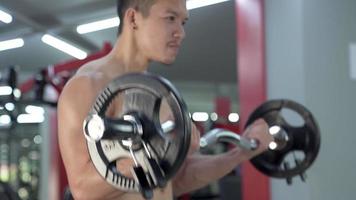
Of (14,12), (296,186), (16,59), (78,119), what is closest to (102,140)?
(78,119)

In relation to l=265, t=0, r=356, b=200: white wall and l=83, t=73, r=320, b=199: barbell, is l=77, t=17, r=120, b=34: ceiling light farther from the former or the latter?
l=83, t=73, r=320, b=199: barbell

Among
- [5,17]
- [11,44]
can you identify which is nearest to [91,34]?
[5,17]

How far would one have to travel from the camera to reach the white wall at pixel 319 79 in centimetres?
265

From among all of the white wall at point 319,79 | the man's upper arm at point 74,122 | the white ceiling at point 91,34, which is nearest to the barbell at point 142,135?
the man's upper arm at point 74,122

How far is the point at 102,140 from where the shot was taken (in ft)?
2.90

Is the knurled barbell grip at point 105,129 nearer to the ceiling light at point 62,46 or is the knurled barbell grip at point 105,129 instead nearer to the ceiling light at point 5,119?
the ceiling light at point 5,119

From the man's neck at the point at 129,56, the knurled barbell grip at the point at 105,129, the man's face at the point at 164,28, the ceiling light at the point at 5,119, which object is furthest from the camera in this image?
the ceiling light at the point at 5,119

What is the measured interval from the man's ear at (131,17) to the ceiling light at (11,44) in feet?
19.1

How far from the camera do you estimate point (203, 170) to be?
1.52m

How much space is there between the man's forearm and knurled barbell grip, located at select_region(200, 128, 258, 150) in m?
0.04

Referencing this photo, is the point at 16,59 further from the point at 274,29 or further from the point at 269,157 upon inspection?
the point at 269,157

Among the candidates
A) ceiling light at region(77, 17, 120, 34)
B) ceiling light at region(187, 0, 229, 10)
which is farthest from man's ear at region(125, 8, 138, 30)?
ceiling light at region(77, 17, 120, 34)

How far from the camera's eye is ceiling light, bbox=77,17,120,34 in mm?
5832

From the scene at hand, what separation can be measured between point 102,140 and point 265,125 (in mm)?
803
